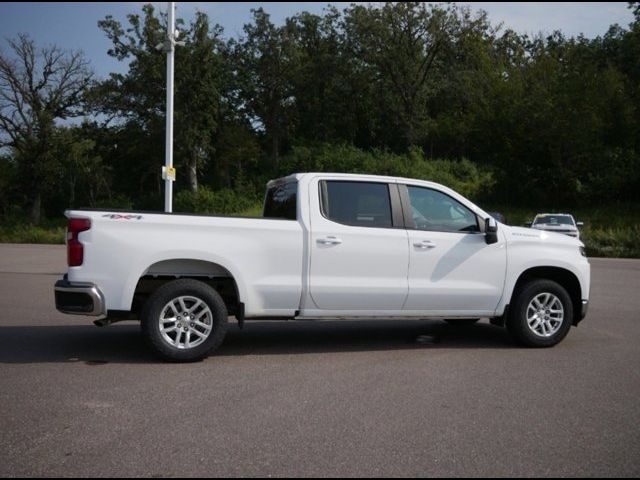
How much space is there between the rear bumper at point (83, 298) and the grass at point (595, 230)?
43.1 ft

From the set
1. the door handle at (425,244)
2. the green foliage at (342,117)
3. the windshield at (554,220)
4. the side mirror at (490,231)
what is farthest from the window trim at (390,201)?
the green foliage at (342,117)

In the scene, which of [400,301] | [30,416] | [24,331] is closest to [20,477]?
[30,416]

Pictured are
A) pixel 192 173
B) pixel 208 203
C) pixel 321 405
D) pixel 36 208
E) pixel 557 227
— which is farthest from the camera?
pixel 192 173

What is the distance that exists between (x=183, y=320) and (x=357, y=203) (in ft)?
7.39

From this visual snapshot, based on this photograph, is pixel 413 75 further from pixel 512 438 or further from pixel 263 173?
pixel 512 438

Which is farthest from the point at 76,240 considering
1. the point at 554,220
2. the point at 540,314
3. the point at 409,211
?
the point at 554,220

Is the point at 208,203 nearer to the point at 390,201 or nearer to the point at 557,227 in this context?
the point at 557,227

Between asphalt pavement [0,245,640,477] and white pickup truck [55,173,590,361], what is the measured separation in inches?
18.6

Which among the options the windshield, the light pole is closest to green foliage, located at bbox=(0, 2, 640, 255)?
the windshield

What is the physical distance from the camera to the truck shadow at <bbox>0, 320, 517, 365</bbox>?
6984 millimetres

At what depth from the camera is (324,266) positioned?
22.5 feet

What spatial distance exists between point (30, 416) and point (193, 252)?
2.24 metres

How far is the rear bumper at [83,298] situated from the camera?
6.29m

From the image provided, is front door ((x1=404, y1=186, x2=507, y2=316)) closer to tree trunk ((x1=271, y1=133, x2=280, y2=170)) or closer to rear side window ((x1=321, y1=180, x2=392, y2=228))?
rear side window ((x1=321, y1=180, x2=392, y2=228))
